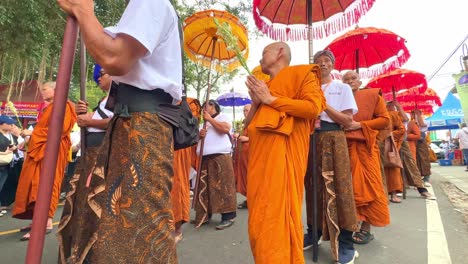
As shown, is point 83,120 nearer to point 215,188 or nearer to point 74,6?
point 74,6

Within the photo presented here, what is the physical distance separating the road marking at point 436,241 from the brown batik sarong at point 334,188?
0.83 m

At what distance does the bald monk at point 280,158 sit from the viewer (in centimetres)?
225

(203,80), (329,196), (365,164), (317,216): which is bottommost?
(317,216)

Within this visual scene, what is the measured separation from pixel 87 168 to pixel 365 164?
2.66m

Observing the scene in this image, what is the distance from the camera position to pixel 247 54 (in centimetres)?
524

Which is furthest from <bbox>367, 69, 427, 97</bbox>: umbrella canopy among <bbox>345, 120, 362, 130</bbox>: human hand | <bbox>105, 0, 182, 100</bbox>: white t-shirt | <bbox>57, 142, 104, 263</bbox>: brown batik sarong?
<bbox>105, 0, 182, 100</bbox>: white t-shirt

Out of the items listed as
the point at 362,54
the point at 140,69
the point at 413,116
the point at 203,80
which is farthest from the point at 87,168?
the point at 203,80

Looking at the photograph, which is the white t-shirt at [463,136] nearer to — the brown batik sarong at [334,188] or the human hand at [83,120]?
the brown batik sarong at [334,188]

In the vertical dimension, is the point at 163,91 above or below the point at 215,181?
above

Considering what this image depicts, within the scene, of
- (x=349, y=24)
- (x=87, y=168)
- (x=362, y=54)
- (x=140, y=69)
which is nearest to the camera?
(x=140, y=69)

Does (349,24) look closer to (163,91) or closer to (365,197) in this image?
(365,197)

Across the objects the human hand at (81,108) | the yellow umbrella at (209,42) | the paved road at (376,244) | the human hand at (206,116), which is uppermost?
the yellow umbrella at (209,42)

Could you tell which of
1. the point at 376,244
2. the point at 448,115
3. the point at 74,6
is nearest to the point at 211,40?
the point at 376,244

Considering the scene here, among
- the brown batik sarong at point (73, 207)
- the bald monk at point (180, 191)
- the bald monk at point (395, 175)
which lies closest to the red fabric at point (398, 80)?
the bald monk at point (395, 175)
